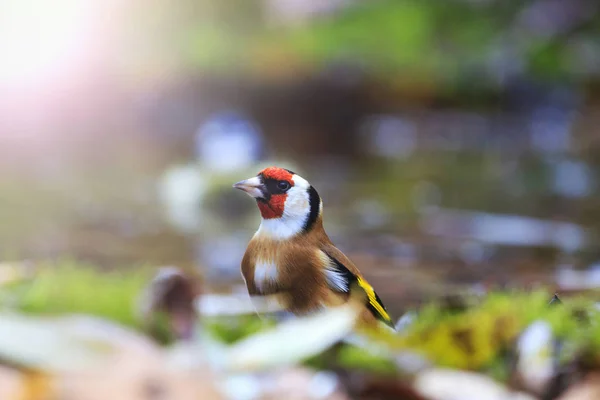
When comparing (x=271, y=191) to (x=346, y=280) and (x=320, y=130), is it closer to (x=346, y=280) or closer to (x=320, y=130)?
(x=346, y=280)

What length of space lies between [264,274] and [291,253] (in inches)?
0.7

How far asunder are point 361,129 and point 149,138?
2.77 ft

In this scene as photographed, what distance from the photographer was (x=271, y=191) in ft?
1.12

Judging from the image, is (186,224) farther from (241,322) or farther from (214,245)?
(241,322)

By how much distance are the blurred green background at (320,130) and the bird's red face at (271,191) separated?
5.4 inches

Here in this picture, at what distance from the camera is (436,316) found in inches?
15.6

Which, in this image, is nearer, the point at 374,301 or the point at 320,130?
the point at 374,301

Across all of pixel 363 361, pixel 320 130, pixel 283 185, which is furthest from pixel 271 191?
pixel 320 130

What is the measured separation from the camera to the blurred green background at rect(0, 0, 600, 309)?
2.80ft

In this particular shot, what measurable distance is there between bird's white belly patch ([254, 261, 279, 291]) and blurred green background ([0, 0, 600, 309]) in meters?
0.14

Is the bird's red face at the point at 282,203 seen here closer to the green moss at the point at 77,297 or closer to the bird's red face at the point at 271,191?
the bird's red face at the point at 271,191

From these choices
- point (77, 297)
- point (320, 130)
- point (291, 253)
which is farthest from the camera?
point (320, 130)

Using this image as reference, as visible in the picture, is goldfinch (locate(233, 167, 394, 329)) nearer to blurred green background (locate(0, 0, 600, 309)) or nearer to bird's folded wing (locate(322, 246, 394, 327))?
bird's folded wing (locate(322, 246, 394, 327))

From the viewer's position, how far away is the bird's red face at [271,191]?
1.12ft
